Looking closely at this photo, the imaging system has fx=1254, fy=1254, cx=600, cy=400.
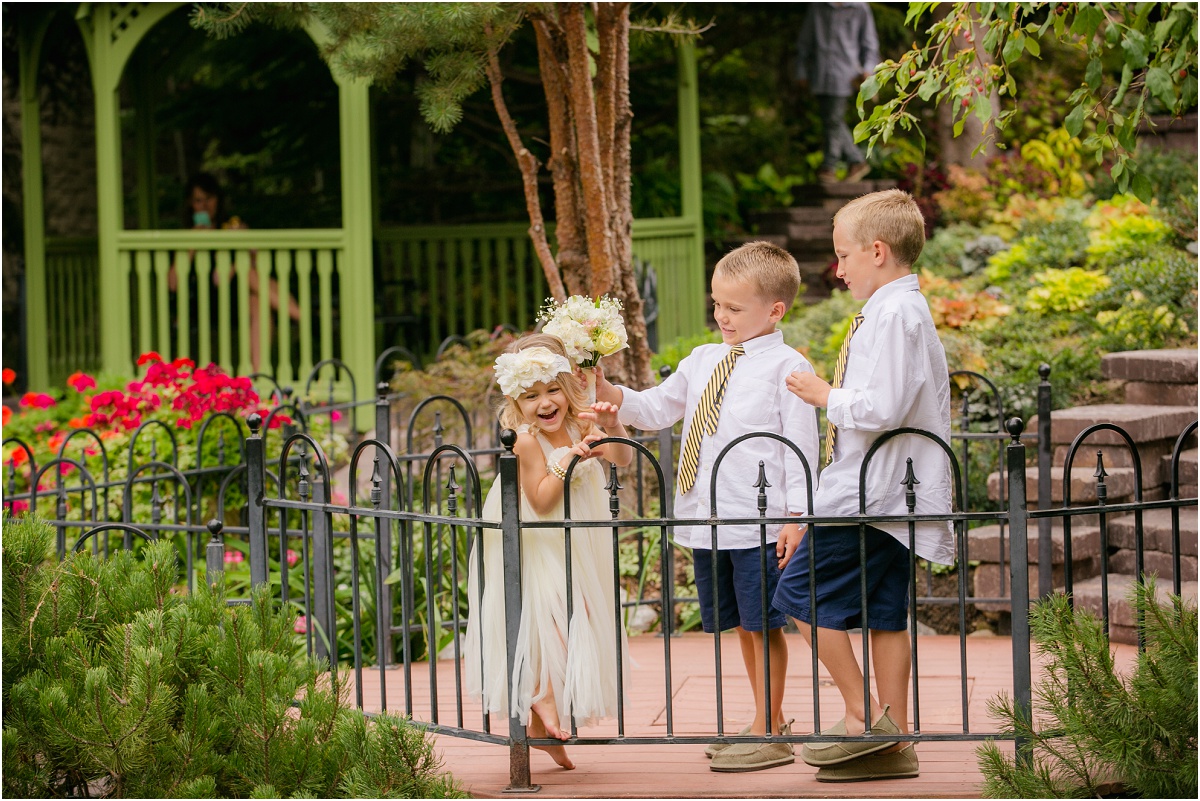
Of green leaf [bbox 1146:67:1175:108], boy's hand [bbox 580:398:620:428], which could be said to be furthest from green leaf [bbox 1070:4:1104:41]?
boy's hand [bbox 580:398:620:428]

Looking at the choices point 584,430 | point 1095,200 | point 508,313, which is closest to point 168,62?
point 508,313

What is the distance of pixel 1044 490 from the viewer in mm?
4168

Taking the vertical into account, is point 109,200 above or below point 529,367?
above

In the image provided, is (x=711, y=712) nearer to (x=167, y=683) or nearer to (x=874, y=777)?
(x=874, y=777)

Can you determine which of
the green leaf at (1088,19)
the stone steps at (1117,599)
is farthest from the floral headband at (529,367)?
the stone steps at (1117,599)

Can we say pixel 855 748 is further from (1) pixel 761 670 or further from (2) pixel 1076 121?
(2) pixel 1076 121

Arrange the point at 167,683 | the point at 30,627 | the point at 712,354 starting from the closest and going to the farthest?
1. the point at 167,683
2. the point at 30,627
3. the point at 712,354

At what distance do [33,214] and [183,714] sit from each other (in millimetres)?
8101

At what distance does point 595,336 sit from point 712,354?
39cm

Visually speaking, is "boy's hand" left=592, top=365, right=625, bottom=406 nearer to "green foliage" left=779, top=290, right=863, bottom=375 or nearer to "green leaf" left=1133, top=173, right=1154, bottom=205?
"green leaf" left=1133, top=173, right=1154, bottom=205

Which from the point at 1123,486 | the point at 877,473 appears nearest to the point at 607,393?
the point at 877,473

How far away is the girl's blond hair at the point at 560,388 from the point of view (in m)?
3.34

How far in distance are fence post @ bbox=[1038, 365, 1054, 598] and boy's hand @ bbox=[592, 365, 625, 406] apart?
118 cm

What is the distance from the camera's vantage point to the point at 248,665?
9.56ft
